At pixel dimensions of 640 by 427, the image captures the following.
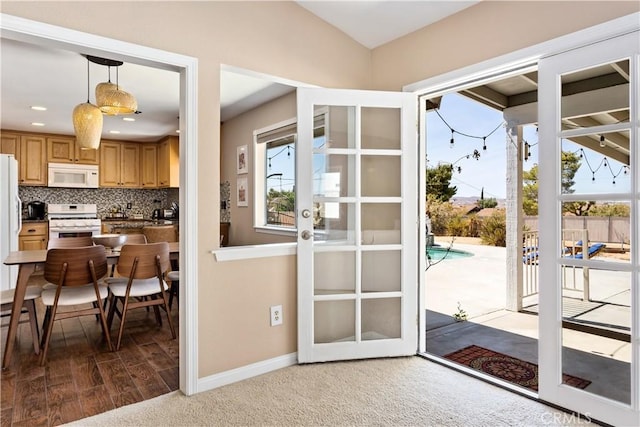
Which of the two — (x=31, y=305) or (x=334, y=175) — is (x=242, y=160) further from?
(x=31, y=305)

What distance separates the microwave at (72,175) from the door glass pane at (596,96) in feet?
22.2

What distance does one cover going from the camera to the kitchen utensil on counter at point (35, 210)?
6.02 m

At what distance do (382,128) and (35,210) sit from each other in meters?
5.97

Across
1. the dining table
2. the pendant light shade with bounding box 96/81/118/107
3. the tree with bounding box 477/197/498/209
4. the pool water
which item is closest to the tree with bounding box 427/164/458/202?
the tree with bounding box 477/197/498/209

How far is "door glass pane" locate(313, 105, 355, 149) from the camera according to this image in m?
2.77

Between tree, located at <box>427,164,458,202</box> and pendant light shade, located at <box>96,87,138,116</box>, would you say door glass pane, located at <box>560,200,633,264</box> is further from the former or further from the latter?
tree, located at <box>427,164,458,202</box>

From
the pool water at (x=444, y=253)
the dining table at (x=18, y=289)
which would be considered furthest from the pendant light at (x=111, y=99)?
the pool water at (x=444, y=253)

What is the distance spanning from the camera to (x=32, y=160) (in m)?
6.00

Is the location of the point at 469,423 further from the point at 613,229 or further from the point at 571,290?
the point at 613,229

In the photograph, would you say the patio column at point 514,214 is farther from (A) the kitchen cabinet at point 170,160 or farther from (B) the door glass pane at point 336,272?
(A) the kitchen cabinet at point 170,160

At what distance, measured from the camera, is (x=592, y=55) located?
6.48 ft

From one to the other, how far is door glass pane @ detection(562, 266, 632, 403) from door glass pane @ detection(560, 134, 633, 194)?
1.46 ft

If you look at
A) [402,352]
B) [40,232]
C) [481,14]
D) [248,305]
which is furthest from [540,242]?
[40,232]

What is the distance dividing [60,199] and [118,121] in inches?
87.0
